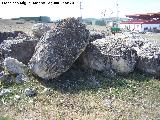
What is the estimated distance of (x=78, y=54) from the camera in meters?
15.3

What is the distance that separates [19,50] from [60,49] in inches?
117

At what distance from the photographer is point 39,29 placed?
20.9m

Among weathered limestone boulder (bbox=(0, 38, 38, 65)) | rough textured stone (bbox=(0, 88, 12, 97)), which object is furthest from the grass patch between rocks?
weathered limestone boulder (bbox=(0, 38, 38, 65))

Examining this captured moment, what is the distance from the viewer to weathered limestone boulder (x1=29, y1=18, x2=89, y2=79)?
14.5m

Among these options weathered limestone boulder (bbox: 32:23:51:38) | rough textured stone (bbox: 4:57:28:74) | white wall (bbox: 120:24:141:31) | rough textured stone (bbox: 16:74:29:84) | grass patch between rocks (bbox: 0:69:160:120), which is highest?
weathered limestone boulder (bbox: 32:23:51:38)

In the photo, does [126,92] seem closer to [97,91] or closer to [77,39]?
[97,91]

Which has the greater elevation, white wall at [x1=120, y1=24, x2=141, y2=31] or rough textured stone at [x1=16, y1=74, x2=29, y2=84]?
rough textured stone at [x1=16, y1=74, x2=29, y2=84]

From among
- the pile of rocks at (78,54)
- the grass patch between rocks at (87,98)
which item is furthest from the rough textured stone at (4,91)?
the pile of rocks at (78,54)

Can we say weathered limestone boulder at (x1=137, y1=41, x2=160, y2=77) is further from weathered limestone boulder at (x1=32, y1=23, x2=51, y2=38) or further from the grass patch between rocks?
weathered limestone boulder at (x1=32, y1=23, x2=51, y2=38)

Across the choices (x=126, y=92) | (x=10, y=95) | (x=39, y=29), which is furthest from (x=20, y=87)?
(x=39, y=29)

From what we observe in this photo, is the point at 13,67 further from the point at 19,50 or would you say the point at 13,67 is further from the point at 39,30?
the point at 39,30

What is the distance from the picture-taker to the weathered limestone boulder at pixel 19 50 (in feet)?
55.5

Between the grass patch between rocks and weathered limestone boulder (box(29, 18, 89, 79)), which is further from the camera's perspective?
weathered limestone boulder (box(29, 18, 89, 79))

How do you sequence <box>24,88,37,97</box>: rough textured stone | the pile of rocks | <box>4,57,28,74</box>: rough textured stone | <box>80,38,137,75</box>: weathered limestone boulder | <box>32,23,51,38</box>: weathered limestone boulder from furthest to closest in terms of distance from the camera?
<box>32,23,51,38</box>: weathered limestone boulder, <box>80,38,137,75</box>: weathered limestone boulder, <box>4,57,28,74</box>: rough textured stone, the pile of rocks, <box>24,88,37,97</box>: rough textured stone
